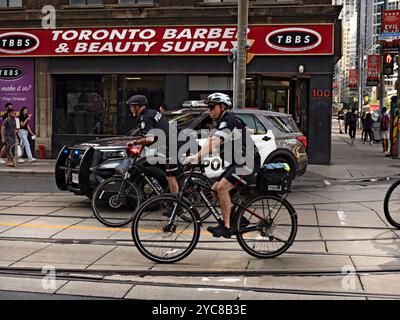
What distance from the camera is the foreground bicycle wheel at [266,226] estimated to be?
19.7 feet

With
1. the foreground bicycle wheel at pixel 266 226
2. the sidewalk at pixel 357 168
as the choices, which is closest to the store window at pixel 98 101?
the sidewalk at pixel 357 168

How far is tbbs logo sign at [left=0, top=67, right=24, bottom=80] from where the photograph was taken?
18.2 m

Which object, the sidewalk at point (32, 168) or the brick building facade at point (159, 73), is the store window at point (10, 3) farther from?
the sidewalk at point (32, 168)

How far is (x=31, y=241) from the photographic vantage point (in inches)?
273

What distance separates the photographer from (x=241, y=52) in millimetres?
13227

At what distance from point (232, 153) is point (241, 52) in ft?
25.3

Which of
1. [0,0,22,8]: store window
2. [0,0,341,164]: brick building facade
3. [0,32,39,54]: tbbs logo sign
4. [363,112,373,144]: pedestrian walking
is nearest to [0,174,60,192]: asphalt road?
[0,0,341,164]: brick building facade

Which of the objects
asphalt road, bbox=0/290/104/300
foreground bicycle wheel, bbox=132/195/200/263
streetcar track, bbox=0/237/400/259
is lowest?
asphalt road, bbox=0/290/104/300

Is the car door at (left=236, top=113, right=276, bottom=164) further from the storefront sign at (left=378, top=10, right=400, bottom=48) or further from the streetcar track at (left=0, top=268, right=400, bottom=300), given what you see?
the storefront sign at (left=378, top=10, right=400, bottom=48)

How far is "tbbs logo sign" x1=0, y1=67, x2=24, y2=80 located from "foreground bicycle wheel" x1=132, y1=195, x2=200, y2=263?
45.5 feet

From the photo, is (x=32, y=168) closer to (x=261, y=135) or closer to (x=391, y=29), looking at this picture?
(x=261, y=135)

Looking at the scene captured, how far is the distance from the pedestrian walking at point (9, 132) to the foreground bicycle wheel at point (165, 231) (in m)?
10.6

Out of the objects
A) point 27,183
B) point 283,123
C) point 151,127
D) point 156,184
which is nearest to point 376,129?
point 283,123
